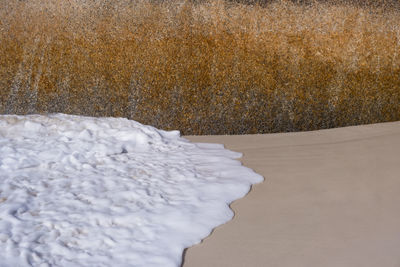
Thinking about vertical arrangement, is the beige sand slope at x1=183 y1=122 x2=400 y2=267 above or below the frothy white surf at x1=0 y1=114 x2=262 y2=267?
above

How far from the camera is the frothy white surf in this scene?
4.09 ft

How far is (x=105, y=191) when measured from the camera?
5.67ft

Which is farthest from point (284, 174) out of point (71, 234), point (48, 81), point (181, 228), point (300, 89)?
point (48, 81)

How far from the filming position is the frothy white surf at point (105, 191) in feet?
4.09

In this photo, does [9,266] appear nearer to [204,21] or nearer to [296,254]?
[296,254]

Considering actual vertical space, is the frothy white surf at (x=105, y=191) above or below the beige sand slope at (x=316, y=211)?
below

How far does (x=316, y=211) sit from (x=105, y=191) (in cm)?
87

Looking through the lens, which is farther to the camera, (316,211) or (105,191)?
(105,191)

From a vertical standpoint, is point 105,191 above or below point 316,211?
below

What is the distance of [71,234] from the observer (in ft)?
4.38

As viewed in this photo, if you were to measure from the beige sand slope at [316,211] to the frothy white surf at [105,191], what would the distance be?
0.10 metres

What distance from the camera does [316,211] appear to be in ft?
4.77

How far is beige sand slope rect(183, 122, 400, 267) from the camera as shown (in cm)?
117

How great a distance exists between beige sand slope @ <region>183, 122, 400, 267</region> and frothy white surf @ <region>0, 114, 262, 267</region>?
0.10 metres
